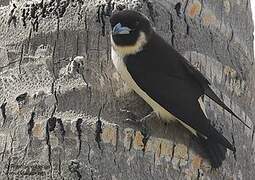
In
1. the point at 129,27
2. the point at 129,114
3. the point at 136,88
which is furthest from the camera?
the point at 129,27

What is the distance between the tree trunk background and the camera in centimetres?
203

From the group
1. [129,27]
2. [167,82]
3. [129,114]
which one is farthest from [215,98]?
[129,27]

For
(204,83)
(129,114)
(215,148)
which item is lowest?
(215,148)

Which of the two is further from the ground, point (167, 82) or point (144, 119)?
point (167, 82)

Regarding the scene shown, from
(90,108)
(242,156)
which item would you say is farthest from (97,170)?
(242,156)

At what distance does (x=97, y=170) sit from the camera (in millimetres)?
1995

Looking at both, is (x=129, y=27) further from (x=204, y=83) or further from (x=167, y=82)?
(x=204, y=83)

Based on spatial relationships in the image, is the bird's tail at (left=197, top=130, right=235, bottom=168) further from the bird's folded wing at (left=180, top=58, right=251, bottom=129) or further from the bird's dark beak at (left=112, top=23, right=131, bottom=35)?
the bird's dark beak at (left=112, top=23, right=131, bottom=35)

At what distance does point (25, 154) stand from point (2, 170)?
8 centimetres

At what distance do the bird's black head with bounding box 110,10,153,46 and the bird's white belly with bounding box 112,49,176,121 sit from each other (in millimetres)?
60

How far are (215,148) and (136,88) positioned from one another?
30 centimetres

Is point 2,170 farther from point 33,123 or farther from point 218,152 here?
point 218,152

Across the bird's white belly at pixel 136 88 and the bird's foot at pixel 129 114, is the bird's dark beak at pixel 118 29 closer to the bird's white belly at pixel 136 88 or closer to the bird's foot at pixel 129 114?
the bird's white belly at pixel 136 88

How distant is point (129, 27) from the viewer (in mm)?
2404
